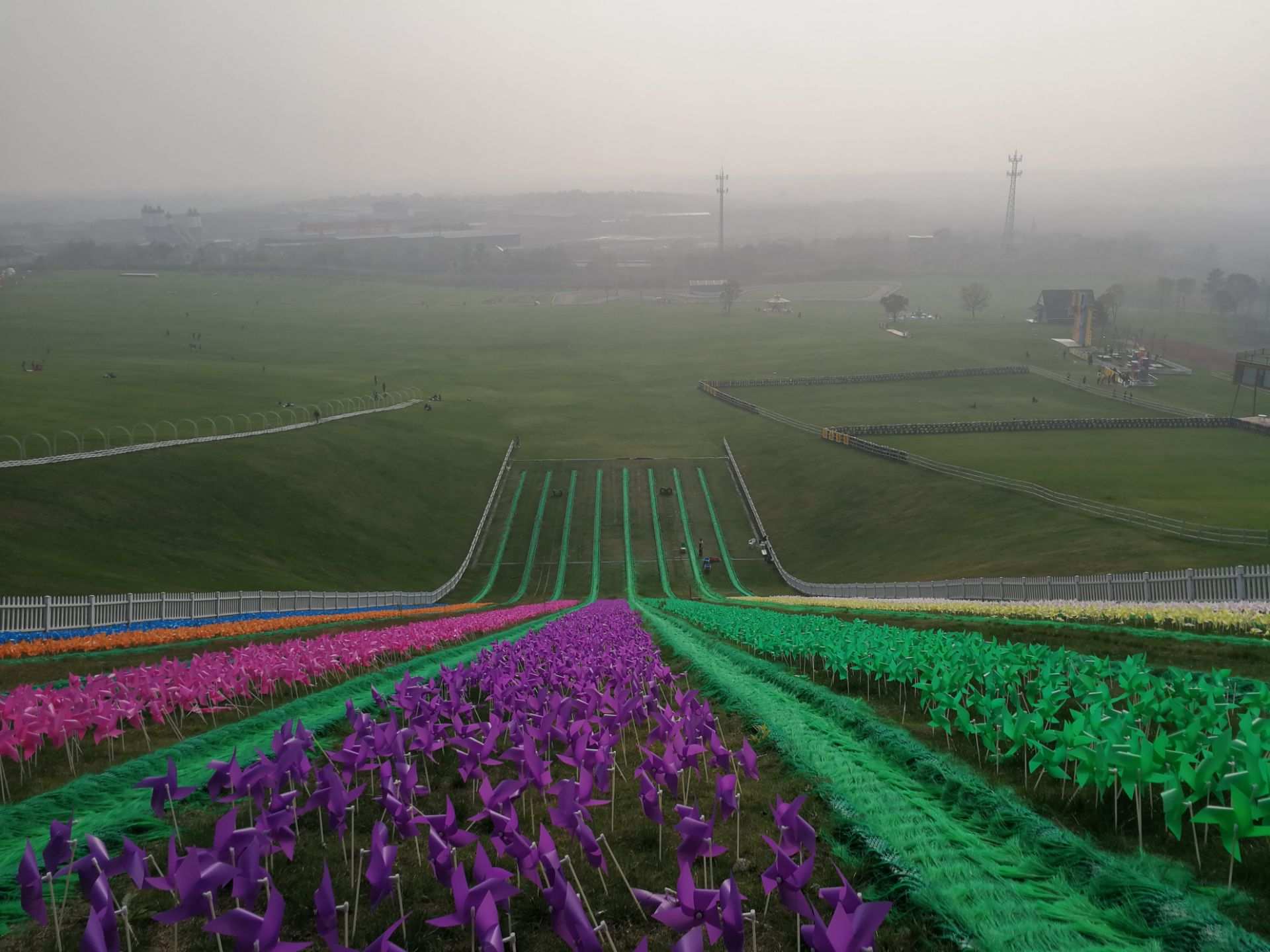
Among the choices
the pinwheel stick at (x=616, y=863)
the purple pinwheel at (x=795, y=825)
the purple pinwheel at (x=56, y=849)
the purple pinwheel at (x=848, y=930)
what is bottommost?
the pinwheel stick at (x=616, y=863)

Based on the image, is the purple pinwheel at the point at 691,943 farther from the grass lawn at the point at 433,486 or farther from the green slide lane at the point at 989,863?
the grass lawn at the point at 433,486

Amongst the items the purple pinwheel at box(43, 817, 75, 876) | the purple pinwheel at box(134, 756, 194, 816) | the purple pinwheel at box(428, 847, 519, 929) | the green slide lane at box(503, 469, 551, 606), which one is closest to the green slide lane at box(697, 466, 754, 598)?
the green slide lane at box(503, 469, 551, 606)

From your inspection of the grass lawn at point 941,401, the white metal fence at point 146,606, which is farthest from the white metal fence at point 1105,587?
the grass lawn at point 941,401

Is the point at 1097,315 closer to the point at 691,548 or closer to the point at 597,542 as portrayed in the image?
the point at 691,548

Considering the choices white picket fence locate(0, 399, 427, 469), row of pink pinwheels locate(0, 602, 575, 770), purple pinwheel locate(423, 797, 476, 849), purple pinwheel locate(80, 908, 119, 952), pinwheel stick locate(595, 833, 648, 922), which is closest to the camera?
purple pinwheel locate(80, 908, 119, 952)

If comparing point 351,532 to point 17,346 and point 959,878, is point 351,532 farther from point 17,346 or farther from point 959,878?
point 17,346

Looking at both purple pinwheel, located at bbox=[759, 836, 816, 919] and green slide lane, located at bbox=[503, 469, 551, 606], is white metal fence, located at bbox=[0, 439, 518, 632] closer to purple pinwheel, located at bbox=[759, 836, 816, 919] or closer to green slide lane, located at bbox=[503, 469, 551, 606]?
green slide lane, located at bbox=[503, 469, 551, 606]

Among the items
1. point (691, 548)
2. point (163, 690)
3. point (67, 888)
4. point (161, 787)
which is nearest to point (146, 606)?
point (163, 690)
